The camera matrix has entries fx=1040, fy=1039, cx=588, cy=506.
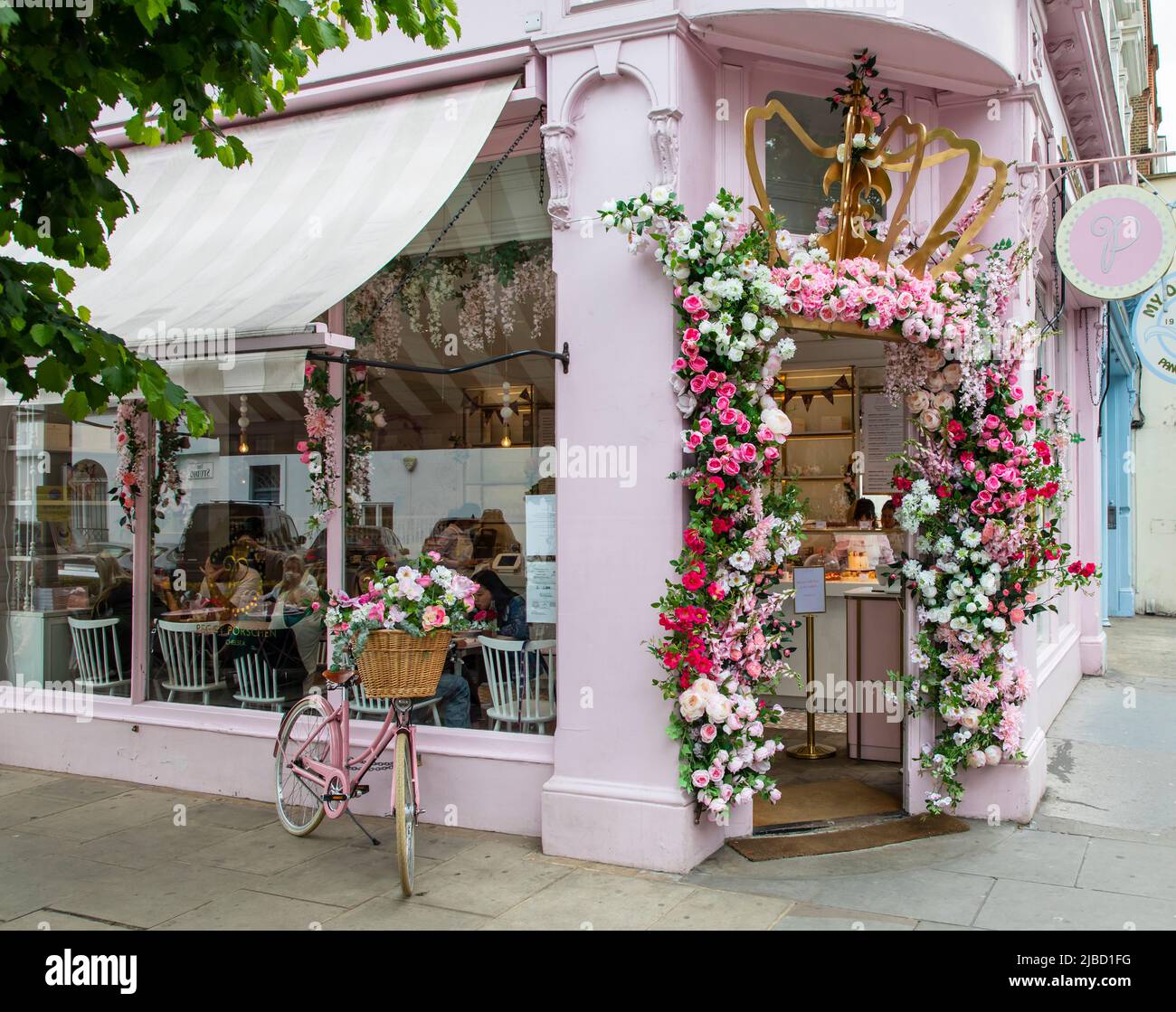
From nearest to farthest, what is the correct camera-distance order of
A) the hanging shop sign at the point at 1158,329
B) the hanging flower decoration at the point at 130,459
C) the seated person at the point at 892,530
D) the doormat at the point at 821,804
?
the doormat at the point at 821,804 < the hanging shop sign at the point at 1158,329 < the hanging flower decoration at the point at 130,459 < the seated person at the point at 892,530

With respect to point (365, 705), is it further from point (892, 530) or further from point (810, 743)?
point (892, 530)

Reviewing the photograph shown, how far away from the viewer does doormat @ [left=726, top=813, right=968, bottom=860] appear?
18.7ft

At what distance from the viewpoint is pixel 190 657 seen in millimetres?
7566

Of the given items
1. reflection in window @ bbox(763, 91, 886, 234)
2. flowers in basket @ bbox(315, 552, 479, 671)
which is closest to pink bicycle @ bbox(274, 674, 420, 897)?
flowers in basket @ bbox(315, 552, 479, 671)

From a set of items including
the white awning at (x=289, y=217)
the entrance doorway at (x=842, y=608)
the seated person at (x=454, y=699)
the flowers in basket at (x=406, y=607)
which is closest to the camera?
the flowers in basket at (x=406, y=607)

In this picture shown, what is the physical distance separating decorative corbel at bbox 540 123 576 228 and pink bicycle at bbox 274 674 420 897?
111 inches

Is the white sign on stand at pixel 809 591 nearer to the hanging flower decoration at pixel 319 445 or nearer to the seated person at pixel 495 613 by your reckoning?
the seated person at pixel 495 613

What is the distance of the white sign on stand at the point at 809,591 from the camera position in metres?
6.86

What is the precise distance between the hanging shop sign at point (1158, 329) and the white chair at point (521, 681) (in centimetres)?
439

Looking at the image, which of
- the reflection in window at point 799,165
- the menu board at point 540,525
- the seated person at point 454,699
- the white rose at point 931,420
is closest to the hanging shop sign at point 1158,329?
the white rose at point 931,420

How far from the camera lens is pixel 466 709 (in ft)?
21.2

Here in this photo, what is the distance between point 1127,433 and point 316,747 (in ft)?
48.5
